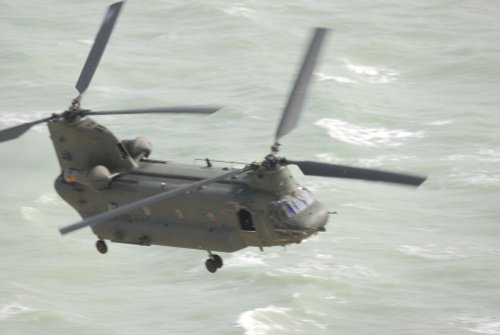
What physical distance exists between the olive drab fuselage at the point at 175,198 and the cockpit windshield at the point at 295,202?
3 centimetres

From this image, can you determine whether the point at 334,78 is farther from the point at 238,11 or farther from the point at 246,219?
the point at 246,219

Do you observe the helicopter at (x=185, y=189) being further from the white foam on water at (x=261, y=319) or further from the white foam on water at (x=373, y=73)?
the white foam on water at (x=373, y=73)

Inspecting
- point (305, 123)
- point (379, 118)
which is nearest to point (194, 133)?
point (305, 123)

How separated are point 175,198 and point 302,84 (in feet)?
18.6

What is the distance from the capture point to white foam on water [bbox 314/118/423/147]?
80500 mm

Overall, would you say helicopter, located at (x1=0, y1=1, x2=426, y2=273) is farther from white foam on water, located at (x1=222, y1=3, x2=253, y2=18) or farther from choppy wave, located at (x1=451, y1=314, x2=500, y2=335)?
white foam on water, located at (x1=222, y1=3, x2=253, y2=18)

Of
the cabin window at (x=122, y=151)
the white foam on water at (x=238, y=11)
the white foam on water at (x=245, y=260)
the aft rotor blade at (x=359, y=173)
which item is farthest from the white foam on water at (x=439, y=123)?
the aft rotor blade at (x=359, y=173)

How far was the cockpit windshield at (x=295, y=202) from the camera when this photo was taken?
1571 inches

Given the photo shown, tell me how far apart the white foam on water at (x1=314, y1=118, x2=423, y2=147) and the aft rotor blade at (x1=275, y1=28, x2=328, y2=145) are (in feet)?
132

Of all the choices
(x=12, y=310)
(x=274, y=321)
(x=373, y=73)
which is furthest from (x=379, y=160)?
(x=12, y=310)

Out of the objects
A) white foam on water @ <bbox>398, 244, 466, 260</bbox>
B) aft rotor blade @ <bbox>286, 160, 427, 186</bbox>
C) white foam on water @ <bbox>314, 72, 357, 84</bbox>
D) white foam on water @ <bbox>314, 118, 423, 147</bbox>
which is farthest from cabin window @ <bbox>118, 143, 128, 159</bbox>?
white foam on water @ <bbox>314, 72, 357, 84</bbox>

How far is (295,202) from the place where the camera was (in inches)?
1580

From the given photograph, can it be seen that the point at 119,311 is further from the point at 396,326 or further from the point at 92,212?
the point at 92,212

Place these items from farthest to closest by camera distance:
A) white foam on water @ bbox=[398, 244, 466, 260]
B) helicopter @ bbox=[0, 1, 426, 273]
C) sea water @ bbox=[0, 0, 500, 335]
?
white foam on water @ bbox=[398, 244, 466, 260]
sea water @ bbox=[0, 0, 500, 335]
helicopter @ bbox=[0, 1, 426, 273]
